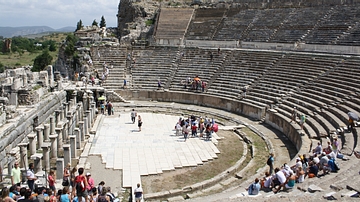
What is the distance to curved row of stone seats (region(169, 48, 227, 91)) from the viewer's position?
100 ft

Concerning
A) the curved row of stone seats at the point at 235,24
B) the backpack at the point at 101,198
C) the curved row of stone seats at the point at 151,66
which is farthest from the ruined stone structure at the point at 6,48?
the backpack at the point at 101,198

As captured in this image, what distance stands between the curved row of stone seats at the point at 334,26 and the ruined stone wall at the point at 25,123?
19.4 m

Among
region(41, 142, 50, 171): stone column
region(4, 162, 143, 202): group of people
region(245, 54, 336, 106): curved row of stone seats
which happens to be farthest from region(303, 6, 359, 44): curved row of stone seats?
region(4, 162, 143, 202): group of people

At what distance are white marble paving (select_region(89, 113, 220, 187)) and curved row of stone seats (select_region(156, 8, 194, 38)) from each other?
16.7 m

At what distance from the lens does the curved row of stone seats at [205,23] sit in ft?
120

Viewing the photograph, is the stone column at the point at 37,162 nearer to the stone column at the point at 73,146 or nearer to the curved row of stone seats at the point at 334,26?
the stone column at the point at 73,146

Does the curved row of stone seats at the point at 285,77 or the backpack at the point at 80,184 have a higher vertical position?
the curved row of stone seats at the point at 285,77

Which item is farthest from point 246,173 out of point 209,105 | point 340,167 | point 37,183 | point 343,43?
point 343,43

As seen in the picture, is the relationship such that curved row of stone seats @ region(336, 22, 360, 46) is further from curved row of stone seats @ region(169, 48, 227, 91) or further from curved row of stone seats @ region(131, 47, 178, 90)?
curved row of stone seats @ region(131, 47, 178, 90)

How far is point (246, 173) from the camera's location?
15.4 metres

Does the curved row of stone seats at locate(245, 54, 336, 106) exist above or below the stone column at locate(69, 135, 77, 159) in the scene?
above

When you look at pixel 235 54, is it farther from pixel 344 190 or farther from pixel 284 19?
pixel 344 190

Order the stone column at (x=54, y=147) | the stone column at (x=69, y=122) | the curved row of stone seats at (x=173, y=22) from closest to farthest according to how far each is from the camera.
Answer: the stone column at (x=54, y=147) < the stone column at (x=69, y=122) < the curved row of stone seats at (x=173, y=22)

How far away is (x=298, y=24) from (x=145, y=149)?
20.0 m
